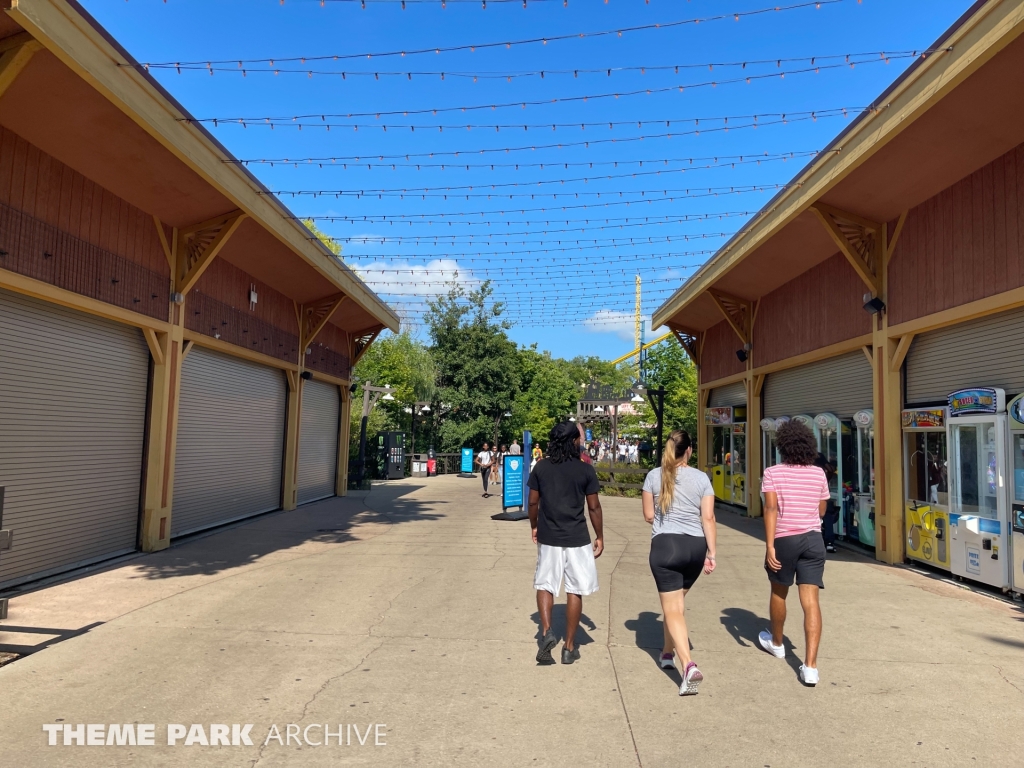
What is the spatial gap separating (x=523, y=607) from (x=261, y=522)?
8087 millimetres

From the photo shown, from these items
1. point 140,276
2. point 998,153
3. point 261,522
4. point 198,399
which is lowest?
point 261,522

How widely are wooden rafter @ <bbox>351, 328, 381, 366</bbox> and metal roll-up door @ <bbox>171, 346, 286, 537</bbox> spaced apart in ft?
18.7

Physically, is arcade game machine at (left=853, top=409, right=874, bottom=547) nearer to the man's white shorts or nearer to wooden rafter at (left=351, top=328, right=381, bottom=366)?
the man's white shorts

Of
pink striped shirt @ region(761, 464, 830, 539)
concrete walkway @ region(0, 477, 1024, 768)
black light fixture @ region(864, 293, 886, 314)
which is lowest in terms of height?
concrete walkway @ region(0, 477, 1024, 768)

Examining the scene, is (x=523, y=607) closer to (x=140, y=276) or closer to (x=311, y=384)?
(x=140, y=276)

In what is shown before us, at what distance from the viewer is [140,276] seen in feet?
29.8

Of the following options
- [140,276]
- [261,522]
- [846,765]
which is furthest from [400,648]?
[261,522]

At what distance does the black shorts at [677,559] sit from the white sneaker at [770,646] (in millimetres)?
1165

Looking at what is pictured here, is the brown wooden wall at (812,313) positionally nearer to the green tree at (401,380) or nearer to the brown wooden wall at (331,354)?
the brown wooden wall at (331,354)

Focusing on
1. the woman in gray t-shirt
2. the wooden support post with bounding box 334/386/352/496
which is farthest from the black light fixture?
the wooden support post with bounding box 334/386/352/496

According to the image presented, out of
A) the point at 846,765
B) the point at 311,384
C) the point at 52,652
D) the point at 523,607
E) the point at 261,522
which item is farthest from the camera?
the point at 311,384

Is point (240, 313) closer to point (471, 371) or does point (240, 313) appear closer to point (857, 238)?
point (857, 238)

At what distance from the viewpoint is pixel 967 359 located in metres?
8.34

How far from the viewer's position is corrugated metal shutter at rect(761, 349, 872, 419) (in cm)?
1112
